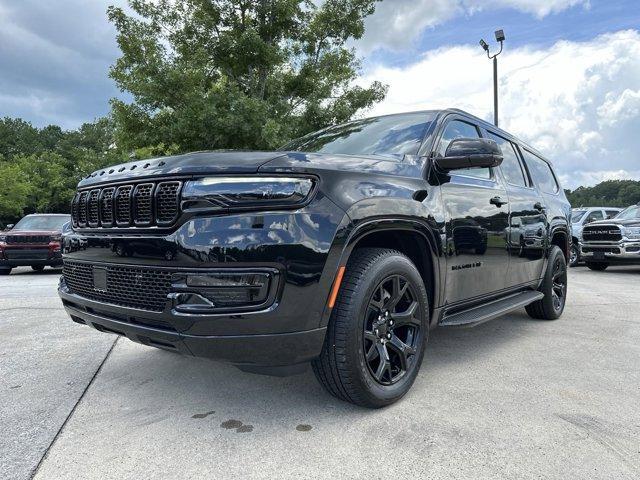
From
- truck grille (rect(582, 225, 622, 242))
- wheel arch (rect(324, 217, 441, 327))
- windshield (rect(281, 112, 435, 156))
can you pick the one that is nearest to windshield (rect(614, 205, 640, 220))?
truck grille (rect(582, 225, 622, 242))

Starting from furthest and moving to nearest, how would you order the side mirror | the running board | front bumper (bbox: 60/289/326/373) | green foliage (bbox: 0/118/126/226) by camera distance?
green foliage (bbox: 0/118/126/226)
the running board
the side mirror
front bumper (bbox: 60/289/326/373)

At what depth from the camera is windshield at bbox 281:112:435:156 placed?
3.21 meters

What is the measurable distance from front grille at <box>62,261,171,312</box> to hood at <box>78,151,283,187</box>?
480mm

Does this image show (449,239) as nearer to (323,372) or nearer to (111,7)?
(323,372)

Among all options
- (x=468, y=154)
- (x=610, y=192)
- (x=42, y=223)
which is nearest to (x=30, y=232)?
(x=42, y=223)

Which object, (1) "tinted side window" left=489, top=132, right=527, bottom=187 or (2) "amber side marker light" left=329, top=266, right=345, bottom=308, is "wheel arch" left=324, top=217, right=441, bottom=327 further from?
(1) "tinted side window" left=489, top=132, right=527, bottom=187

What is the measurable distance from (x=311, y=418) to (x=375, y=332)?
56 centimetres

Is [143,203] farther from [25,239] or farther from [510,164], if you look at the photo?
[25,239]

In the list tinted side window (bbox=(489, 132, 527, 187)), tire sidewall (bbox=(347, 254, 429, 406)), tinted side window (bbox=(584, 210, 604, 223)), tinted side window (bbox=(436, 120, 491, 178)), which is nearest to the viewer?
tire sidewall (bbox=(347, 254, 429, 406))

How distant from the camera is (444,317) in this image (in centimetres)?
317

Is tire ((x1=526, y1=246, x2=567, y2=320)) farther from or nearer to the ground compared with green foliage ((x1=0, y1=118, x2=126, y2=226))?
nearer to the ground

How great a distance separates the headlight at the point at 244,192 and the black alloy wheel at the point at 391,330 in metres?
0.73

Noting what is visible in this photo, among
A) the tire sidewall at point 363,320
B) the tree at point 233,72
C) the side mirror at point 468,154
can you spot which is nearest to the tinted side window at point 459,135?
the side mirror at point 468,154

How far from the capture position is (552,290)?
497 centimetres
